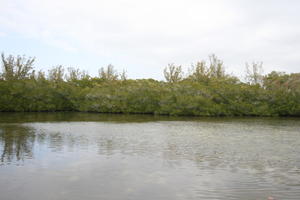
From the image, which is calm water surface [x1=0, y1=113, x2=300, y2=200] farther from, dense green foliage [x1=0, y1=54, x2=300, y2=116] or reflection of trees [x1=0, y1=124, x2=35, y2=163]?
dense green foliage [x1=0, y1=54, x2=300, y2=116]

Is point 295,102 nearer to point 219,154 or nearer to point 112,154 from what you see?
point 219,154

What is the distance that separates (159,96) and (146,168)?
72.1 ft

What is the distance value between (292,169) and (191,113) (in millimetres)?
20087

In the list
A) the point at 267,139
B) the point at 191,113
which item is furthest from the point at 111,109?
the point at 267,139

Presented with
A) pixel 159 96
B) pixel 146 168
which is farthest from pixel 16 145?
pixel 159 96

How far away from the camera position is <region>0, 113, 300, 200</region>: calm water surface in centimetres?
606

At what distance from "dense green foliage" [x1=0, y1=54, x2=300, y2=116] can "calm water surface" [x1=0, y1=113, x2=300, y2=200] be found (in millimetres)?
15349

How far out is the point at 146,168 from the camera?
8.02 m

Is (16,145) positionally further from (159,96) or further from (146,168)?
(159,96)

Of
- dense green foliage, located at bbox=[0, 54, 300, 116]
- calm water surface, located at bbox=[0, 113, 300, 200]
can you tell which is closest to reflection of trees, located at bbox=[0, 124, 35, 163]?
calm water surface, located at bbox=[0, 113, 300, 200]

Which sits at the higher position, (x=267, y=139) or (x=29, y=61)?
(x=29, y=61)

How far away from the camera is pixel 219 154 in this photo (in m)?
9.98

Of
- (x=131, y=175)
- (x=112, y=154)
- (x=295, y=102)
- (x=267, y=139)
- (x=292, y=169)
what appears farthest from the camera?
(x=295, y=102)

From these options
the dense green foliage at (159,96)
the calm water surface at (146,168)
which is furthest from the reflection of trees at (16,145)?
the dense green foliage at (159,96)
